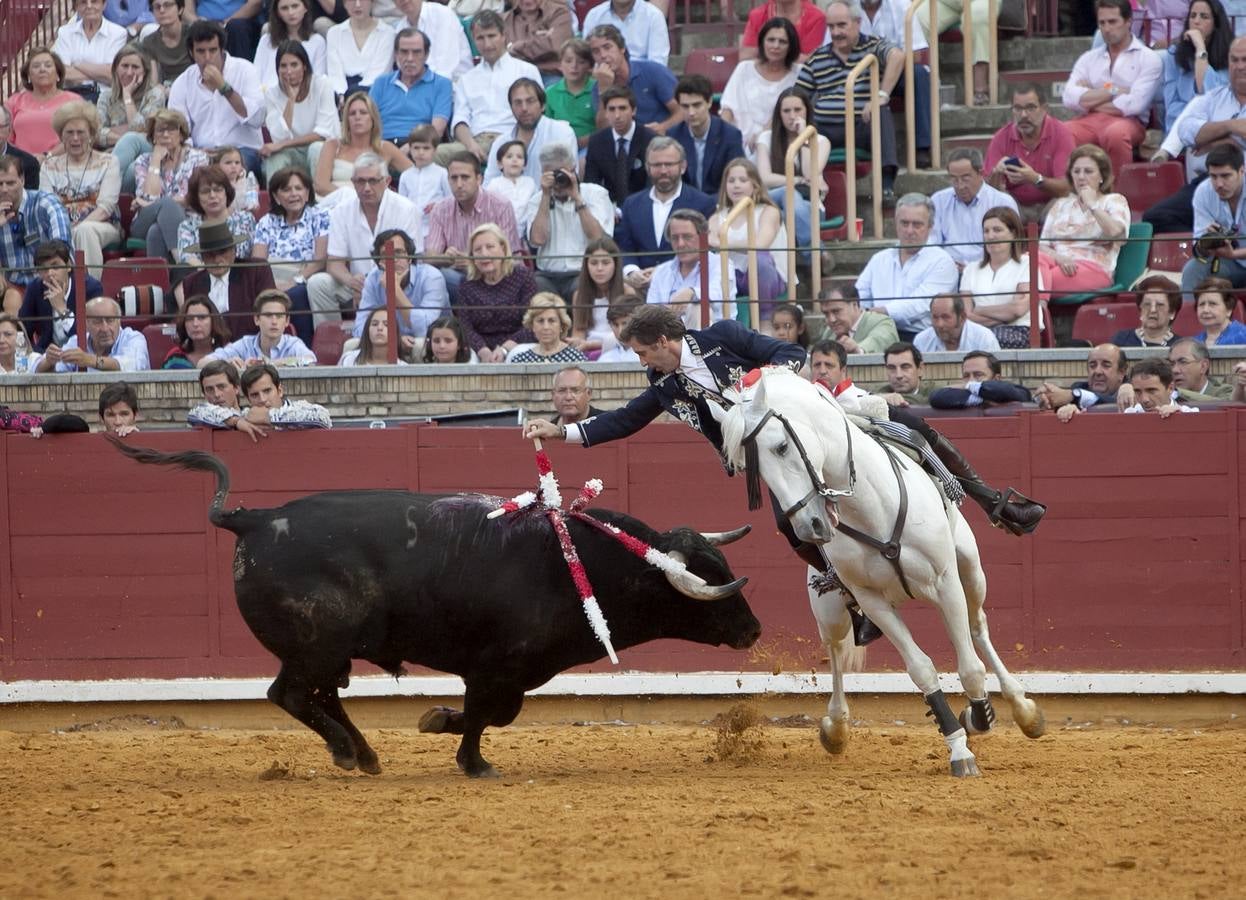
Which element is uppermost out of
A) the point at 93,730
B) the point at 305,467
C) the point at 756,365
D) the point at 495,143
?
the point at 495,143

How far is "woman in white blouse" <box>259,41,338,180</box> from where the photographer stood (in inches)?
537

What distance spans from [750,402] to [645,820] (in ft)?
5.28

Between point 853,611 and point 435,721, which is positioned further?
point 853,611

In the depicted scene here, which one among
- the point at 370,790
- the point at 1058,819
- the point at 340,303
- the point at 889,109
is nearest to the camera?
the point at 1058,819

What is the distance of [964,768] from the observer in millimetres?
7551

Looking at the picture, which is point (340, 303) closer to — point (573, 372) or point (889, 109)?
point (573, 372)

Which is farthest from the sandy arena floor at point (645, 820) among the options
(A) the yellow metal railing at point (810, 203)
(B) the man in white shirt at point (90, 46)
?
(B) the man in white shirt at point (90, 46)

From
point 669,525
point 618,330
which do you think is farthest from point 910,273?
point 669,525

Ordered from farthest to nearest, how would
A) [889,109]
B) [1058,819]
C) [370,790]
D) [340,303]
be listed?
[889,109] < [340,303] < [370,790] < [1058,819]

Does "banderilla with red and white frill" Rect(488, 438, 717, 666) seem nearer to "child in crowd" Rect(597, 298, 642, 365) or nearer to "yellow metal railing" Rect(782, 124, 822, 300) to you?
"child in crowd" Rect(597, 298, 642, 365)

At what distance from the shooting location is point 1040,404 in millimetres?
10164

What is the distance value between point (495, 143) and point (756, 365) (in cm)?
624

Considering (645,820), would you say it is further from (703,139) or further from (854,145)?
(854,145)

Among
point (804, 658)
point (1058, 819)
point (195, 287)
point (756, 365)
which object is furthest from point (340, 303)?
point (1058, 819)
